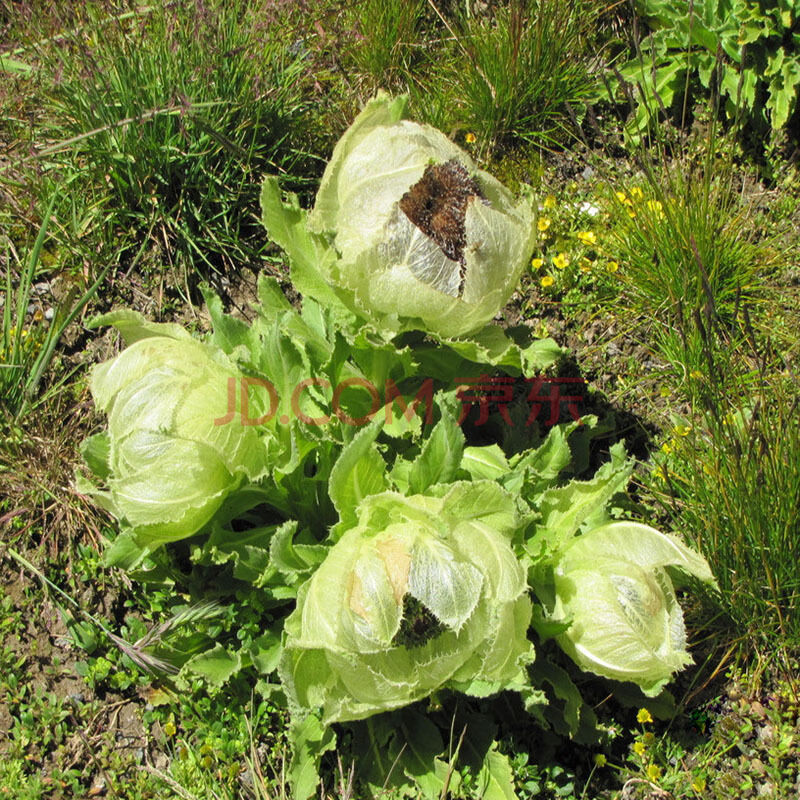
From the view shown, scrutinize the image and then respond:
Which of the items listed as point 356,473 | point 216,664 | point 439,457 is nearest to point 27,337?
point 216,664

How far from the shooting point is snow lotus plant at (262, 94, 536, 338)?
2451 mm

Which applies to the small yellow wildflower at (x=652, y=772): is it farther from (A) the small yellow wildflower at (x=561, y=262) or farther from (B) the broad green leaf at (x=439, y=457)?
(A) the small yellow wildflower at (x=561, y=262)

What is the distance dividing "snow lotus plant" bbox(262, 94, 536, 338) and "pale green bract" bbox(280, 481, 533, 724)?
1.84 ft

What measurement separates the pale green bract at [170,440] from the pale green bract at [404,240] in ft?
1.72

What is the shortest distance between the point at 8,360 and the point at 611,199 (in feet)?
9.45

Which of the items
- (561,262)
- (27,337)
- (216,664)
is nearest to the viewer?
(216,664)

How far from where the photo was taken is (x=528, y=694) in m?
2.50

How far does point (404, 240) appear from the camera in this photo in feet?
8.01

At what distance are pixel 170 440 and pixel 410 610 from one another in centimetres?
86

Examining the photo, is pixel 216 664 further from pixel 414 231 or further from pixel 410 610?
pixel 414 231

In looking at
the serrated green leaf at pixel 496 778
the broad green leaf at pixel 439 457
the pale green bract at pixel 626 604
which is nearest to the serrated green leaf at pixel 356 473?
the broad green leaf at pixel 439 457

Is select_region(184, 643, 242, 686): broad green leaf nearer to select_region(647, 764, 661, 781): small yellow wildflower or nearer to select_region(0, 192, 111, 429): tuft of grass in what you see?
select_region(0, 192, 111, 429): tuft of grass

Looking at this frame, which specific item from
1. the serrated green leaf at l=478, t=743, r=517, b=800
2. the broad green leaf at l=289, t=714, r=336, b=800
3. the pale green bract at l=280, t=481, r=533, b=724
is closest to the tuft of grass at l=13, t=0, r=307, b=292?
the pale green bract at l=280, t=481, r=533, b=724

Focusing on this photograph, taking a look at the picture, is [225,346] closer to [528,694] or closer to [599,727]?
[528,694]
